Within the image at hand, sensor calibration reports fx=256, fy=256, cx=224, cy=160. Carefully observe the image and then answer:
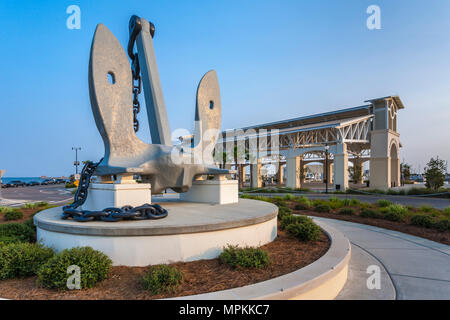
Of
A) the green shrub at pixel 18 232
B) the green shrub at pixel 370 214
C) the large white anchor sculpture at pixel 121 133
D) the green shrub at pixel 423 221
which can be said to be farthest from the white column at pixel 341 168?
the green shrub at pixel 18 232

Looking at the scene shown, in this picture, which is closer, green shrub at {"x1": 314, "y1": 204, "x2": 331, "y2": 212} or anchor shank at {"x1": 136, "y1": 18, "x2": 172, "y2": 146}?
anchor shank at {"x1": 136, "y1": 18, "x2": 172, "y2": 146}

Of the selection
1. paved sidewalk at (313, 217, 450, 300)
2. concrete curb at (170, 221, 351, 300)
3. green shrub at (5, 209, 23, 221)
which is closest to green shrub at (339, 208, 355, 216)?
paved sidewalk at (313, 217, 450, 300)

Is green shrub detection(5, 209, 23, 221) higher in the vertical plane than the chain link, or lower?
lower

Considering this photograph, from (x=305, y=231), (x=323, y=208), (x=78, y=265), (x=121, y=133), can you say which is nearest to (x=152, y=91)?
(x=121, y=133)

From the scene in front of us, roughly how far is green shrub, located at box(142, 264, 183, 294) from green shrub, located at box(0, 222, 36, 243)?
444 cm

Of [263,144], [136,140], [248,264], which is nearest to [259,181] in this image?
[263,144]

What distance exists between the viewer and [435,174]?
23.2 m

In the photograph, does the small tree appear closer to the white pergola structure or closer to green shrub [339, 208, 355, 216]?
the white pergola structure

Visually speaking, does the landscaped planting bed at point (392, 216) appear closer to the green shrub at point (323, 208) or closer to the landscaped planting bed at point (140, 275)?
the green shrub at point (323, 208)

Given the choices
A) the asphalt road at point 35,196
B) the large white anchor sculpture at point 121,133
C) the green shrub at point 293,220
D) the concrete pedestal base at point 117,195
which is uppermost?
the large white anchor sculpture at point 121,133

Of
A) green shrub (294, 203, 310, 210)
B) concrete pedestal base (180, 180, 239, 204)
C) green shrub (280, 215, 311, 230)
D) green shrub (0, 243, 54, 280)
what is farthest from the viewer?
green shrub (294, 203, 310, 210)

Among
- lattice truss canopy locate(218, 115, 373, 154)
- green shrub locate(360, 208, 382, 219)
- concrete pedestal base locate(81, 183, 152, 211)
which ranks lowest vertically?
green shrub locate(360, 208, 382, 219)

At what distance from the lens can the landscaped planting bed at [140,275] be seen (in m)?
3.63

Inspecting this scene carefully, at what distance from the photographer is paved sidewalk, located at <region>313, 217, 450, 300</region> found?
4301mm
